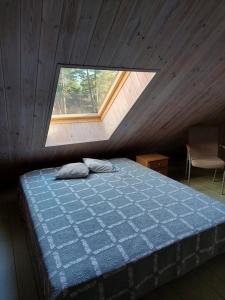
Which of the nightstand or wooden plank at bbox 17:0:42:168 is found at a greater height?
wooden plank at bbox 17:0:42:168

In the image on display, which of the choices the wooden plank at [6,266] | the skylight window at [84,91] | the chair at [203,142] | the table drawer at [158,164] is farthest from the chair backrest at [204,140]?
the wooden plank at [6,266]

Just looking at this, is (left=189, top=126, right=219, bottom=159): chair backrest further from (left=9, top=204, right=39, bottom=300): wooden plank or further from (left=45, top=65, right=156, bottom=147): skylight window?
(left=9, top=204, right=39, bottom=300): wooden plank

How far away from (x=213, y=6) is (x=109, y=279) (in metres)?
1.80

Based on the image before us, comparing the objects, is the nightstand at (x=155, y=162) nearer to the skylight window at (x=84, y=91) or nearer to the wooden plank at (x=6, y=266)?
the skylight window at (x=84, y=91)

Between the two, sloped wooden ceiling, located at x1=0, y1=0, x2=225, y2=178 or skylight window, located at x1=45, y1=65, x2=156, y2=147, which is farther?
skylight window, located at x1=45, y1=65, x2=156, y2=147

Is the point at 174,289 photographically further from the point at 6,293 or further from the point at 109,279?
the point at 6,293

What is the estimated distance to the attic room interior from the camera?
4.13 ft

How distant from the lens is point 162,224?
1565mm

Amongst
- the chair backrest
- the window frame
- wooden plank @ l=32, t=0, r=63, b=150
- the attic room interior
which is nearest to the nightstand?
the attic room interior

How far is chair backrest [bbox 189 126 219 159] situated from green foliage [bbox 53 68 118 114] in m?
1.65

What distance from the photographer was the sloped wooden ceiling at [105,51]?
1262 mm

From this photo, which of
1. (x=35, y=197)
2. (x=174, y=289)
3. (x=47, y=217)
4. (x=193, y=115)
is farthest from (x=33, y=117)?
(x=193, y=115)

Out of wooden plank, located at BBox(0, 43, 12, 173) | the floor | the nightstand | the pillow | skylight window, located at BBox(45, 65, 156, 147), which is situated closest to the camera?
the floor

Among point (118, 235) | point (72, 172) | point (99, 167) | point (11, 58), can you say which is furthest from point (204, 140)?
point (11, 58)
